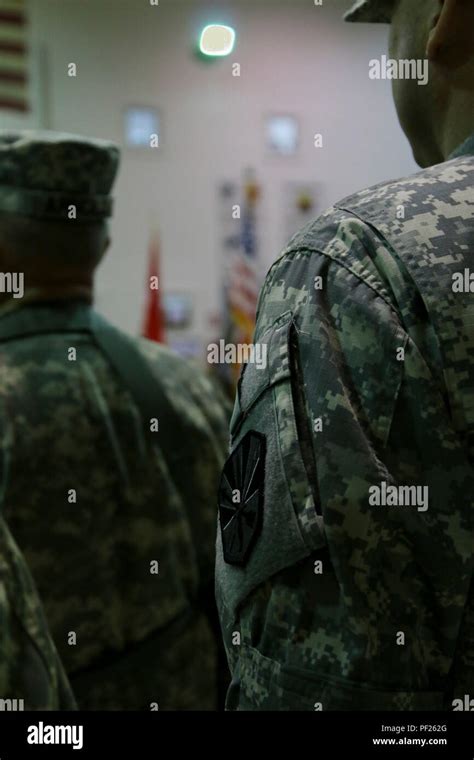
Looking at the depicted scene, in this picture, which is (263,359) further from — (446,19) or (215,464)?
(215,464)

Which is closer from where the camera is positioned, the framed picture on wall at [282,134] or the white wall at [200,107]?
the white wall at [200,107]

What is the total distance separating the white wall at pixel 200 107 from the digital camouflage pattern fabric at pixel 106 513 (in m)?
1.82

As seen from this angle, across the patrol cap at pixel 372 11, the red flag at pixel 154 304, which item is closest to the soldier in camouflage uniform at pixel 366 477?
the patrol cap at pixel 372 11

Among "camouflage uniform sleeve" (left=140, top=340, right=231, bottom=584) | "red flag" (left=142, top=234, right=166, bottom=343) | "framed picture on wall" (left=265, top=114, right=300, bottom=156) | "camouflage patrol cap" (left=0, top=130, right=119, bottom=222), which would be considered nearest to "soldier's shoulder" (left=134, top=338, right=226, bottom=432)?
"camouflage uniform sleeve" (left=140, top=340, right=231, bottom=584)

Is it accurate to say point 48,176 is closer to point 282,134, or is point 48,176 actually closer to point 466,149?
point 466,149

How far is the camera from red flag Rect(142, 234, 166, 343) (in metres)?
3.84

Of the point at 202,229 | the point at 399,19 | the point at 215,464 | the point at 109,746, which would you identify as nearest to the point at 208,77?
the point at 202,229

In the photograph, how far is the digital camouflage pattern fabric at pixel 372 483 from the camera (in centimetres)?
69

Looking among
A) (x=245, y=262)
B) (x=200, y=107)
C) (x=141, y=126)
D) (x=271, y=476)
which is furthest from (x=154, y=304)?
(x=271, y=476)

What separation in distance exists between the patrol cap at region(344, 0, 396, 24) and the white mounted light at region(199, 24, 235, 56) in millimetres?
2837

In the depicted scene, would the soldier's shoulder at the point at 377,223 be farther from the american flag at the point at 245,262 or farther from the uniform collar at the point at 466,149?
the american flag at the point at 245,262

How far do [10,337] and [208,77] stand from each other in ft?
8.22

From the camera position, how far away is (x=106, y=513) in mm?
1700

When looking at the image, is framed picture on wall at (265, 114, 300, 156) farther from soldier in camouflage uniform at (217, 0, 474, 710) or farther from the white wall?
soldier in camouflage uniform at (217, 0, 474, 710)
